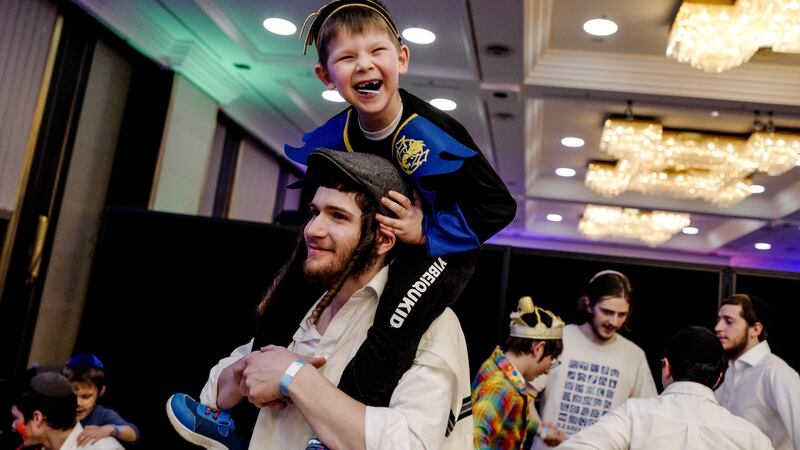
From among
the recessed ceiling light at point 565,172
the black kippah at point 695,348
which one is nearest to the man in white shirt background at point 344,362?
the black kippah at point 695,348

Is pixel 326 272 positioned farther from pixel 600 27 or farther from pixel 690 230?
pixel 690 230

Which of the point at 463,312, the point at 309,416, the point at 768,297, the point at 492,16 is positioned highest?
the point at 492,16

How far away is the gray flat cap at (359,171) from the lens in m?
1.23

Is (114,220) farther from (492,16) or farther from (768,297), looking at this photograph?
(768,297)

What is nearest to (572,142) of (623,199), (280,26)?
(623,199)

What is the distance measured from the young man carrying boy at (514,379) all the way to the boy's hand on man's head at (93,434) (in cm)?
186

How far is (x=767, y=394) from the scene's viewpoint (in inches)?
121

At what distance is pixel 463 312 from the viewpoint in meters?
4.12

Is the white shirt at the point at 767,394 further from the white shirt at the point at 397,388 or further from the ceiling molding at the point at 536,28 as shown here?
the ceiling molding at the point at 536,28

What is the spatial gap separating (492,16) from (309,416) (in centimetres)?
434

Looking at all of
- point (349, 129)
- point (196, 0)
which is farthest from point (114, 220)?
point (349, 129)

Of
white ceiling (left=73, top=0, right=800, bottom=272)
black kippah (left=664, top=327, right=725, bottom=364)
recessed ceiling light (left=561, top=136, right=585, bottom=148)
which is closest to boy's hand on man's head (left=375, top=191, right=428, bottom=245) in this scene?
black kippah (left=664, top=327, right=725, bottom=364)

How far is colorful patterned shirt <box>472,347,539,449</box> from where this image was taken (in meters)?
2.56

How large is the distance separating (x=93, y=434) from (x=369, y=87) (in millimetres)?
2789
